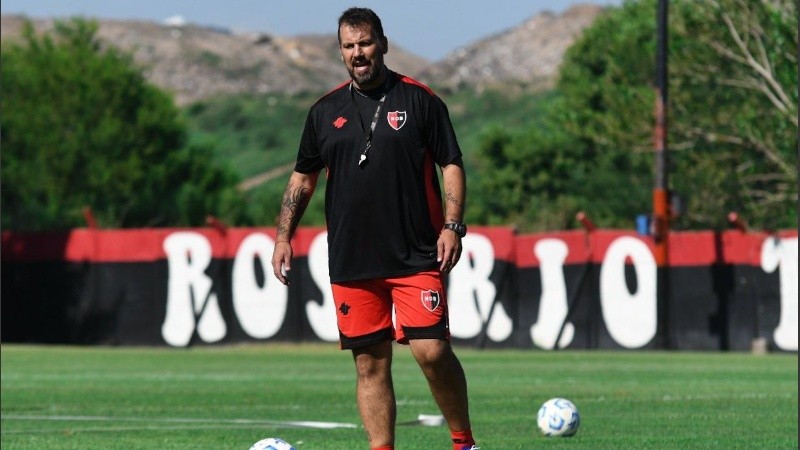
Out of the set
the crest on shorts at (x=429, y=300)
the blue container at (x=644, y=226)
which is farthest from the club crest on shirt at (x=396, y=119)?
the blue container at (x=644, y=226)

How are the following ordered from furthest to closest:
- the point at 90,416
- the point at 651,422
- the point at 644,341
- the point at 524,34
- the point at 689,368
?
the point at 524,34, the point at 644,341, the point at 689,368, the point at 90,416, the point at 651,422

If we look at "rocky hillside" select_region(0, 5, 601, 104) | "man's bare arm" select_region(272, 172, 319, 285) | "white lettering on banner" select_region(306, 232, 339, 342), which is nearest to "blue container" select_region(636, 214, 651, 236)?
"white lettering on banner" select_region(306, 232, 339, 342)

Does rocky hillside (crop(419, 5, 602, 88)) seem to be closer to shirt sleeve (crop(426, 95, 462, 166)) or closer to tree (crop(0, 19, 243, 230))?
tree (crop(0, 19, 243, 230))

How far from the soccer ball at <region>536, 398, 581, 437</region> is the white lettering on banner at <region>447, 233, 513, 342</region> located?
1804cm

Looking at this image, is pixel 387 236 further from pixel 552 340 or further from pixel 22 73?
pixel 22 73

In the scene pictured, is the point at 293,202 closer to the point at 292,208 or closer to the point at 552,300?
the point at 292,208

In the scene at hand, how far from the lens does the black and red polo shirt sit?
9.20m

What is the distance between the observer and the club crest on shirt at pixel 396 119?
9188 mm

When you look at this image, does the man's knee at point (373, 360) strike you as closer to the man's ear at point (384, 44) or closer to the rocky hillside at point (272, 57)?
the man's ear at point (384, 44)

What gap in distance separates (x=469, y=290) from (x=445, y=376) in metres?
21.4

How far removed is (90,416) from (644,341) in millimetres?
15620

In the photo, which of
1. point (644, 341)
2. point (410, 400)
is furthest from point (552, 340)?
point (410, 400)

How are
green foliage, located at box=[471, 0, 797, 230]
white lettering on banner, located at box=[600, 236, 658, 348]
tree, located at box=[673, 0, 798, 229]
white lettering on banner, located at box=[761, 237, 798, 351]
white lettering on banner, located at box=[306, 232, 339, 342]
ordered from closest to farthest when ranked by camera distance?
1. white lettering on banner, located at box=[761, 237, 798, 351]
2. white lettering on banner, located at box=[600, 236, 658, 348]
3. white lettering on banner, located at box=[306, 232, 339, 342]
4. tree, located at box=[673, 0, 798, 229]
5. green foliage, located at box=[471, 0, 797, 230]

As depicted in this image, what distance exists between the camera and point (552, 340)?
100 ft
